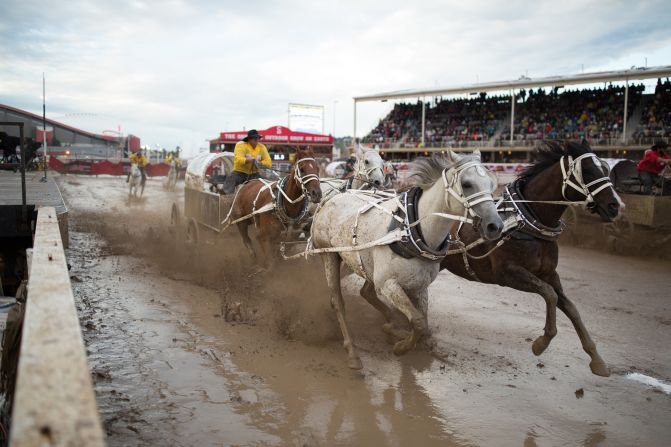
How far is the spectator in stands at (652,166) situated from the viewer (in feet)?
36.1

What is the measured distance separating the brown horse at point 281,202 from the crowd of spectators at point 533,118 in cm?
2276

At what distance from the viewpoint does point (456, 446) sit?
382 cm

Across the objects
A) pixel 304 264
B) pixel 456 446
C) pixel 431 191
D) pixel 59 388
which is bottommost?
pixel 456 446

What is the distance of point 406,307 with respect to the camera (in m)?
4.50

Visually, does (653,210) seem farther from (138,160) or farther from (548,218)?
(138,160)

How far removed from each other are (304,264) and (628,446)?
5198 mm

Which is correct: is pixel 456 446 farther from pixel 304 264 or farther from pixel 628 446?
pixel 304 264

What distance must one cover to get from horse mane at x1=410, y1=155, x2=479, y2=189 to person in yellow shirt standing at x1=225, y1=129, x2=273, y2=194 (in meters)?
5.25

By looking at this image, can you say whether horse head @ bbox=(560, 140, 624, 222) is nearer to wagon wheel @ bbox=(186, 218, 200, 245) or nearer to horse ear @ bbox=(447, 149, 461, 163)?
horse ear @ bbox=(447, 149, 461, 163)

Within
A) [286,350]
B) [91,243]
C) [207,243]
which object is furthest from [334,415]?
[91,243]

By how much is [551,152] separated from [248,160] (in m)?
5.65

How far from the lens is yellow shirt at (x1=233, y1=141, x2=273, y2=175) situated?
31.8ft

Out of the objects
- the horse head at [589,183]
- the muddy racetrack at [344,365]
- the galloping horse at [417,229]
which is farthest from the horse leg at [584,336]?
the galloping horse at [417,229]

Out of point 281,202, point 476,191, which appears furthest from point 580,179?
point 281,202
